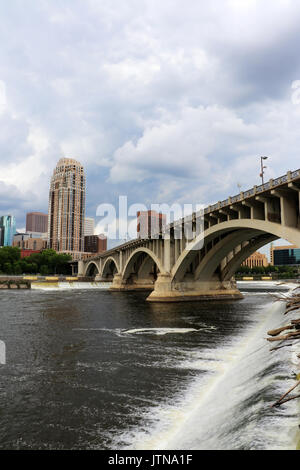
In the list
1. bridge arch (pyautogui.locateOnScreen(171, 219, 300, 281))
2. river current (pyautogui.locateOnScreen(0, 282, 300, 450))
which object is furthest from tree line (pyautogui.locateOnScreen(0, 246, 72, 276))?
river current (pyautogui.locateOnScreen(0, 282, 300, 450))

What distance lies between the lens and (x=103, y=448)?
794 centimetres

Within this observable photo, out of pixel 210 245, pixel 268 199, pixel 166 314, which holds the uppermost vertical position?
pixel 268 199

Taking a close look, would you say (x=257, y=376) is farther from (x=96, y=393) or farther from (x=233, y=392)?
(x=96, y=393)

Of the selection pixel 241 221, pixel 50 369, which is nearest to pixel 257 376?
pixel 50 369

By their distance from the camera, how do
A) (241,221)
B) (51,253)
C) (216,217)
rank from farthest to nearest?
(51,253) < (216,217) < (241,221)

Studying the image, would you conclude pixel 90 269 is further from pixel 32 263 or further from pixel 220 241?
pixel 220 241

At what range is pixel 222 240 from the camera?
143 ft

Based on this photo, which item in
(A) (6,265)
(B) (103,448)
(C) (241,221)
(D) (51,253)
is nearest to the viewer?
(B) (103,448)

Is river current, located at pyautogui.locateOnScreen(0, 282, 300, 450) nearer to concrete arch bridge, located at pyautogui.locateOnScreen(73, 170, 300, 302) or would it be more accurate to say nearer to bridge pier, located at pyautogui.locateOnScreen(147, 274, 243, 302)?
concrete arch bridge, located at pyautogui.locateOnScreen(73, 170, 300, 302)

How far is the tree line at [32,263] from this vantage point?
450 ft

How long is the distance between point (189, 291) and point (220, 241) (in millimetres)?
10909

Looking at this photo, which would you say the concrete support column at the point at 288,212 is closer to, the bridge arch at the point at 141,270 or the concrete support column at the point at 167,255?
the concrete support column at the point at 167,255

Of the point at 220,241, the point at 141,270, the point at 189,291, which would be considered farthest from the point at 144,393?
the point at 141,270

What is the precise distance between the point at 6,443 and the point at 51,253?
532 ft
